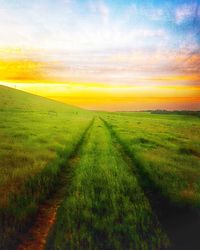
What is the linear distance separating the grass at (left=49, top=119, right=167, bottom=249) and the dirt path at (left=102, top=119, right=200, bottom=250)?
0.77 ft

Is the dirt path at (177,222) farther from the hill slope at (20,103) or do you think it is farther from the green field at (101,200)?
the hill slope at (20,103)

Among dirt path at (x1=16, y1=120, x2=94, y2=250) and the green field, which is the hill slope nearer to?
the green field

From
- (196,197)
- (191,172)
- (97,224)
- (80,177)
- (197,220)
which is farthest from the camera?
(191,172)

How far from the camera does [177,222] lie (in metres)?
5.61

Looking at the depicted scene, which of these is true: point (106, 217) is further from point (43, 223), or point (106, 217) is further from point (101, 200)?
point (43, 223)

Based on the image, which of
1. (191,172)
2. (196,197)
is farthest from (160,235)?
(191,172)

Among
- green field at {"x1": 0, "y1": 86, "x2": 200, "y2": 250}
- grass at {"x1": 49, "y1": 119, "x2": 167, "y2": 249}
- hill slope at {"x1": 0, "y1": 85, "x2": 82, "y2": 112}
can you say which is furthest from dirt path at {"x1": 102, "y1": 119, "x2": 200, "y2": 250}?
hill slope at {"x1": 0, "y1": 85, "x2": 82, "y2": 112}

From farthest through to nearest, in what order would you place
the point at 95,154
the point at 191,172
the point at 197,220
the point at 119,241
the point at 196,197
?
A: the point at 95,154
the point at 191,172
the point at 196,197
the point at 197,220
the point at 119,241

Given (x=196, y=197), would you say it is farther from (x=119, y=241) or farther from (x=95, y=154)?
(x=95, y=154)

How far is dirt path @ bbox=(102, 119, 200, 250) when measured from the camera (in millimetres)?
4863

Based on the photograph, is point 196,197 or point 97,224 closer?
point 97,224

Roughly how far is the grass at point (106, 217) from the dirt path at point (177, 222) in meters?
0.23

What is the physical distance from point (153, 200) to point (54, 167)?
4.49 metres

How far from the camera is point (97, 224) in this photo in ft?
17.3
